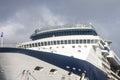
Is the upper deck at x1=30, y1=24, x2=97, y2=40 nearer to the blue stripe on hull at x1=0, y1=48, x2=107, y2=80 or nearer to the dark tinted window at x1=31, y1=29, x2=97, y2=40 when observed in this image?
the dark tinted window at x1=31, y1=29, x2=97, y2=40

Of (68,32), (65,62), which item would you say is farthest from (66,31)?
(65,62)

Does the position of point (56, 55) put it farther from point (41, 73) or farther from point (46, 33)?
Answer: point (46, 33)

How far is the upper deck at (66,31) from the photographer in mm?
41938

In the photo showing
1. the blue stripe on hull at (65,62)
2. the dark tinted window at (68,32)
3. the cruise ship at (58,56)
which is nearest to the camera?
the cruise ship at (58,56)

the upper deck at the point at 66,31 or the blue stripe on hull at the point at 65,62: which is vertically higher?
the upper deck at the point at 66,31

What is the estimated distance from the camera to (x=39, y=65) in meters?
30.6

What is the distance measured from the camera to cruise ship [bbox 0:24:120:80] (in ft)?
98.6

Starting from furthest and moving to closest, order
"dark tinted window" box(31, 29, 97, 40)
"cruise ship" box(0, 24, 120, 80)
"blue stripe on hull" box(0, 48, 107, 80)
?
"dark tinted window" box(31, 29, 97, 40)
"blue stripe on hull" box(0, 48, 107, 80)
"cruise ship" box(0, 24, 120, 80)

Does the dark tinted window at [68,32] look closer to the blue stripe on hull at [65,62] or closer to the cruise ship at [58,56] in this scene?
the cruise ship at [58,56]

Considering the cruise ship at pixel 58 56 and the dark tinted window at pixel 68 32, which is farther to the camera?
the dark tinted window at pixel 68 32

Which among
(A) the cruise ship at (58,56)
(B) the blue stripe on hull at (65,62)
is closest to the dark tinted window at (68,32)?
(A) the cruise ship at (58,56)

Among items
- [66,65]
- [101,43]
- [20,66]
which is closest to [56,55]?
[66,65]

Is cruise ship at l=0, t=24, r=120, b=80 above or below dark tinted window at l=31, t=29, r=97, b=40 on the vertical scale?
below

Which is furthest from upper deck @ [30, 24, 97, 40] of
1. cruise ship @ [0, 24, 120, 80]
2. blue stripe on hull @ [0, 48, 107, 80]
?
blue stripe on hull @ [0, 48, 107, 80]
